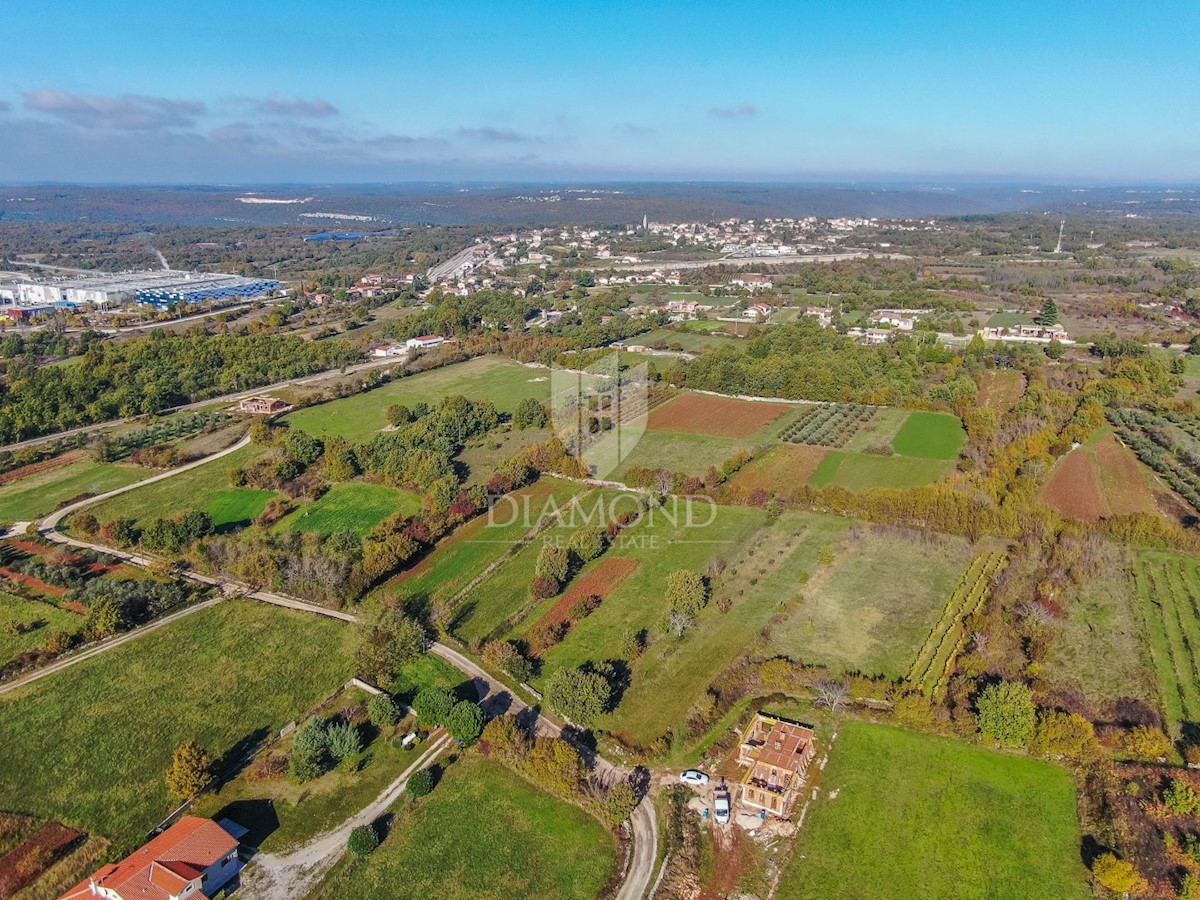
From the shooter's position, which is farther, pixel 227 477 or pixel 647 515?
pixel 227 477

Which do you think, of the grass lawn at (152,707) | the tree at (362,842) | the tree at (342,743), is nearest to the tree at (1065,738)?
the tree at (362,842)

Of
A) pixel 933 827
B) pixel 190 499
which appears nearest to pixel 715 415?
pixel 190 499

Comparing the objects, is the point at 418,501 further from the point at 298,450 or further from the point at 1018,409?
the point at 1018,409

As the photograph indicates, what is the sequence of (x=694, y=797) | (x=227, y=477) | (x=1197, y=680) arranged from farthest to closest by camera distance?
(x=227, y=477) < (x=1197, y=680) < (x=694, y=797)

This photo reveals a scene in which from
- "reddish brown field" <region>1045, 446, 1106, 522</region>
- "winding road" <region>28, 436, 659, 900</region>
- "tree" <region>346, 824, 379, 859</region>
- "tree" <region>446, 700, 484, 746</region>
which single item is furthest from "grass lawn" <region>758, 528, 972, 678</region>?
"tree" <region>346, 824, 379, 859</region>

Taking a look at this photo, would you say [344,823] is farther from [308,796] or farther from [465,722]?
[465,722]

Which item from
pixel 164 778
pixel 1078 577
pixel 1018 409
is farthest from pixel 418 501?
pixel 1018 409

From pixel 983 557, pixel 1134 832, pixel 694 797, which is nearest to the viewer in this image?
pixel 1134 832
